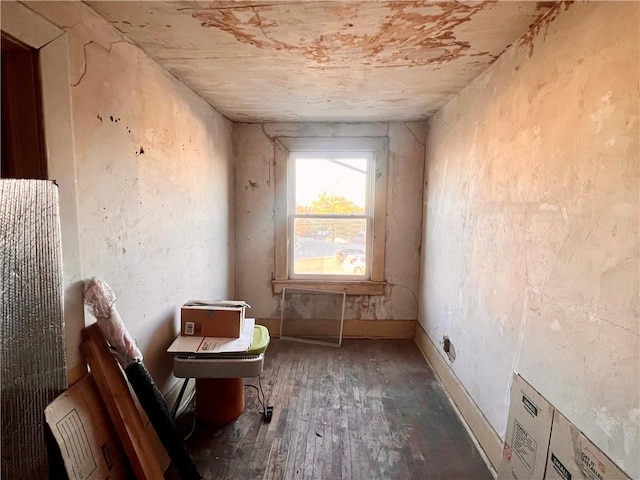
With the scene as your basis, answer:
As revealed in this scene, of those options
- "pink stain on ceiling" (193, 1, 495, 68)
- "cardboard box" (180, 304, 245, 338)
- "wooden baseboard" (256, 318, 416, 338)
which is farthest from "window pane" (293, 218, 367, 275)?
"pink stain on ceiling" (193, 1, 495, 68)

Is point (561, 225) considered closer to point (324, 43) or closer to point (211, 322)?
point (324, 43)

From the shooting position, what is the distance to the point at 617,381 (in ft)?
3.53

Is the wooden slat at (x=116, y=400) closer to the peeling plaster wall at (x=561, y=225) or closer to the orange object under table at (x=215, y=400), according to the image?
the orange object under table at (x=215, y=400)

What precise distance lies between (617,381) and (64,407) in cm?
190

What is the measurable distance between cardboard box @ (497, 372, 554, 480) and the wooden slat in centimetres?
162

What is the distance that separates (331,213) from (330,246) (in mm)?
358

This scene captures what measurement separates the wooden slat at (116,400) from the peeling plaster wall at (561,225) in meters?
1.74

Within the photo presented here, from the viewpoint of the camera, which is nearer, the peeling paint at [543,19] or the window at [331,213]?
the peeling paint at [543,19]

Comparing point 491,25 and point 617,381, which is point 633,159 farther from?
point 491,25

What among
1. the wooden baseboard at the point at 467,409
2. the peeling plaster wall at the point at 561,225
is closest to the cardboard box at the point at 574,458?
the peeling plaster wall at the point at 561,225

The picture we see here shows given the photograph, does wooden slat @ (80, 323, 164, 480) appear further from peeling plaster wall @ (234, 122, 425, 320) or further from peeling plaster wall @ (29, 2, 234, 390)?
peeling plaster wall @ (234, 122, 425, 320)

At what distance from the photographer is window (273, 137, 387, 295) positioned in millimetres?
3484

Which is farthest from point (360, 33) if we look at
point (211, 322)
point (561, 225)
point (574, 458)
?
point (574, 458)

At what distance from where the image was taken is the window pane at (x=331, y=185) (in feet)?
11.6
